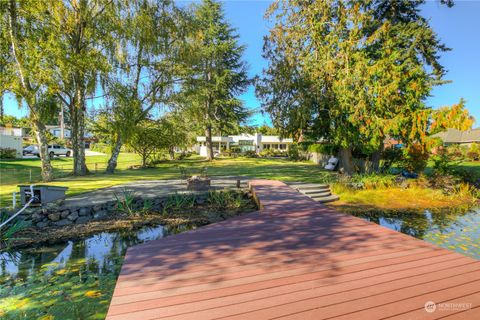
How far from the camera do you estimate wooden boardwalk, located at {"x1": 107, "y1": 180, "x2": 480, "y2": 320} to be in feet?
8.17

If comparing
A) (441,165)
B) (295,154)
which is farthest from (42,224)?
(295,154)

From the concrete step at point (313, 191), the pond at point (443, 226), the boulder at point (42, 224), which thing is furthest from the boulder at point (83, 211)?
the pond at point (443, 226)

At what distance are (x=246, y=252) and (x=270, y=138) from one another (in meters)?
37.7

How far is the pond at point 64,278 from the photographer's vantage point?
3.33 metres

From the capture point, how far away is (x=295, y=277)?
3117mm

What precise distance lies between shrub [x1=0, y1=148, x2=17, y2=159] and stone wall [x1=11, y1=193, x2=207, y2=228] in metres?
22.1

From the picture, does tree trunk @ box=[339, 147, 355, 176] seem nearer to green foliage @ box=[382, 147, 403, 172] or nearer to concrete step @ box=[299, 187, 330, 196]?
green foliage @ box=[382, 147, 403, 172]

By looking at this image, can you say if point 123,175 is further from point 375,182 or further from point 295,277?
point 295,277

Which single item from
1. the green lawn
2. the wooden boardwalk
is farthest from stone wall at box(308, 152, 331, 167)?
the wooden boardwalk

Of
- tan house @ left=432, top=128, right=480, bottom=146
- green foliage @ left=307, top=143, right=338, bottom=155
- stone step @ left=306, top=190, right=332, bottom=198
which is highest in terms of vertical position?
tan house @ left=432, top=128, right=480, bottom=146

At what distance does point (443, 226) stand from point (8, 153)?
3119cm

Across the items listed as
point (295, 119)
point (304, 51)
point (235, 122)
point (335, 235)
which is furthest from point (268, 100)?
point (235, 122)

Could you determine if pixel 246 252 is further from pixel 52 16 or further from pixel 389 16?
pixel 389 16

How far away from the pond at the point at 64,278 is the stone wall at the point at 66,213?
3.87 ft
